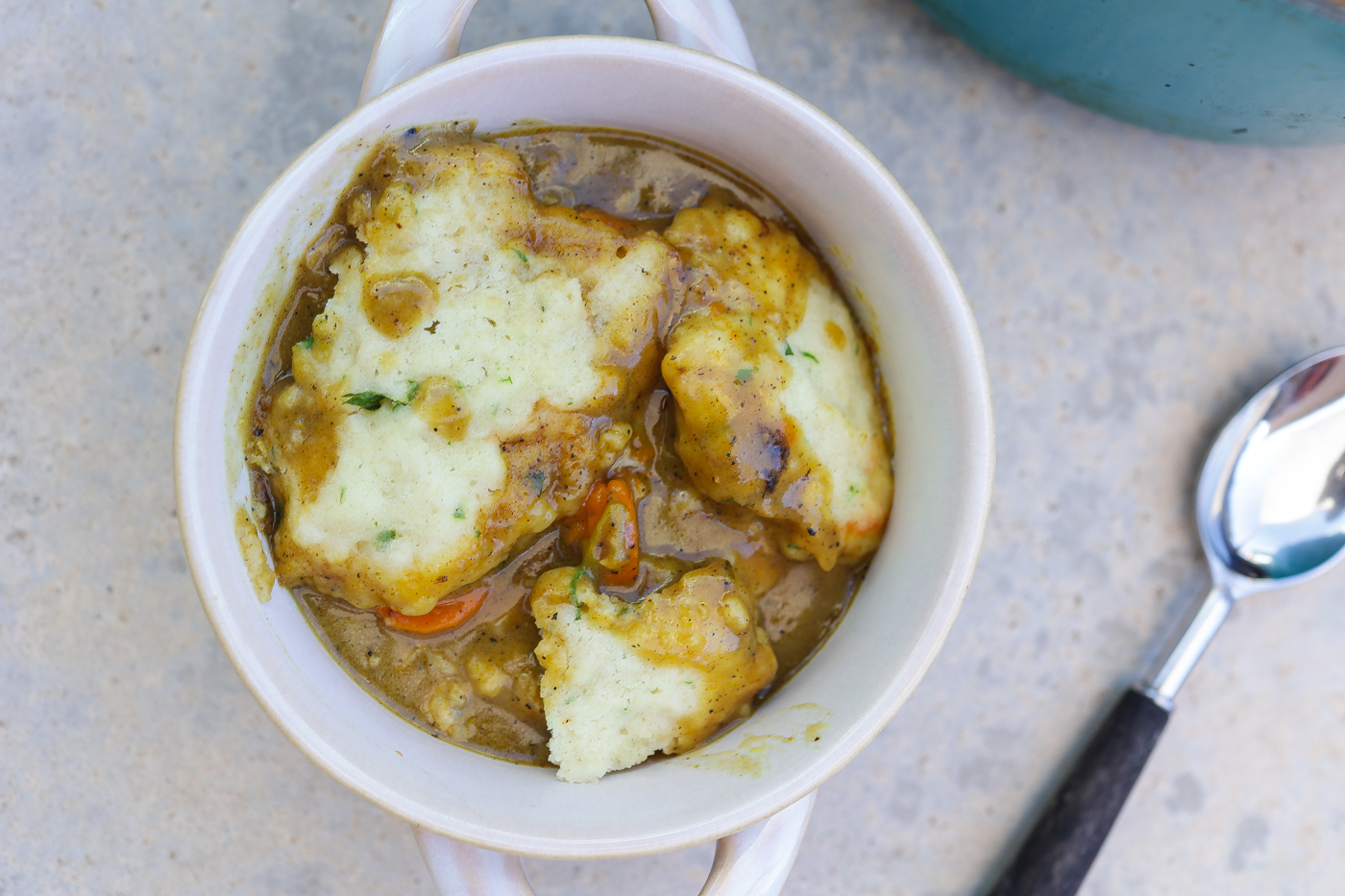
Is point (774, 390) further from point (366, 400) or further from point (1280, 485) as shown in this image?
point (1280, 485)

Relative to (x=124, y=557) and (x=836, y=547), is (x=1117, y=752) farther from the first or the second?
(x=124, y=557)

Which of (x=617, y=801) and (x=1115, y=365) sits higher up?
(x=1115, y=365)

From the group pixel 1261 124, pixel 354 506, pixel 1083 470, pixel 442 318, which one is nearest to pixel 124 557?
pixel 354 506

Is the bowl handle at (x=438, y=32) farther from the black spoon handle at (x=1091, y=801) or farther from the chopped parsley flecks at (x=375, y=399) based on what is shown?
the black spoon handle at (x=1091, y=801)

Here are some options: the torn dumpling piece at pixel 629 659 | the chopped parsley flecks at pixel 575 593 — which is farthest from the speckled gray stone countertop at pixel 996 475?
the chopped parsley flecks at pixel 575 593

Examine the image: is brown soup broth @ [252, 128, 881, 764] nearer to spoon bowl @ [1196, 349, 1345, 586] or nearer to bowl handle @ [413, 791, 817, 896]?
bowl handle @ [413, 791, 817, 896]

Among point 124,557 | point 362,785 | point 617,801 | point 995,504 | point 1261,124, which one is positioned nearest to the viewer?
point 362,785
